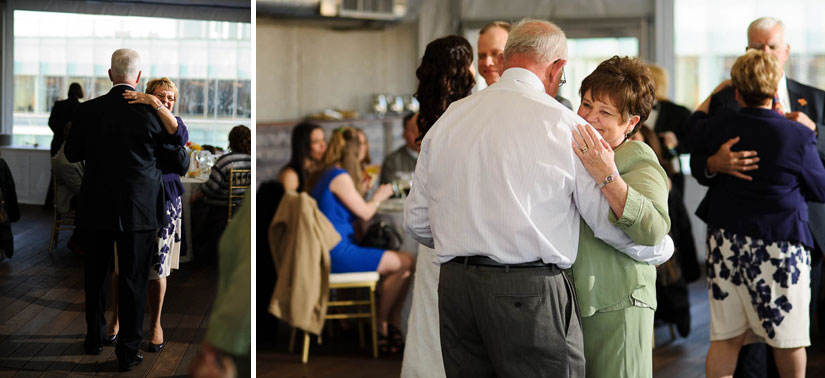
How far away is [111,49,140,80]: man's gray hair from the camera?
1792 mm

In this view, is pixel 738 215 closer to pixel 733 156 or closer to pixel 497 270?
pixel 733 156

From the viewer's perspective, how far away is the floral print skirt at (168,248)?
6.01 feet

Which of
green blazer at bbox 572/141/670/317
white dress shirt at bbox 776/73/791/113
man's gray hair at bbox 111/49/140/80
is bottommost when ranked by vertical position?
green blazer at bbox 572/141/670/317

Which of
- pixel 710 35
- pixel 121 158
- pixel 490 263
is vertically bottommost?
pixel 490 263

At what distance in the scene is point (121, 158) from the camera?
181 cm

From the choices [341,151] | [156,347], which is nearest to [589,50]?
[341,151]

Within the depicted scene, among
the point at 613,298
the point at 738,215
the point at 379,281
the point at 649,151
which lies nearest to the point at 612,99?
the point at 649,151

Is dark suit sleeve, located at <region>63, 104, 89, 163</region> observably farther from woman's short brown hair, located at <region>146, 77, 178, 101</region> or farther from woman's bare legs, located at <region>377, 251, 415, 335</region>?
woman's bare legs, located at <region>377, 251, 415, 335</region>

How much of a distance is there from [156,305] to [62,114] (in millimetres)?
470

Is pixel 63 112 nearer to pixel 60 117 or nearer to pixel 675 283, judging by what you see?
pixel 60 117

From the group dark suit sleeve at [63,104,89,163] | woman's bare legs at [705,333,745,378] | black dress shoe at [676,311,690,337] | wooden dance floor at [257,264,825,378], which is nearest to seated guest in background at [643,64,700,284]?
black dress shoe at [676,311,690,337]

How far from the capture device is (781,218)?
301cm

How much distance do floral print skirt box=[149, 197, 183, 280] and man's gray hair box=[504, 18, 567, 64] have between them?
902 mm

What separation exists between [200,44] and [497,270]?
840 mm
